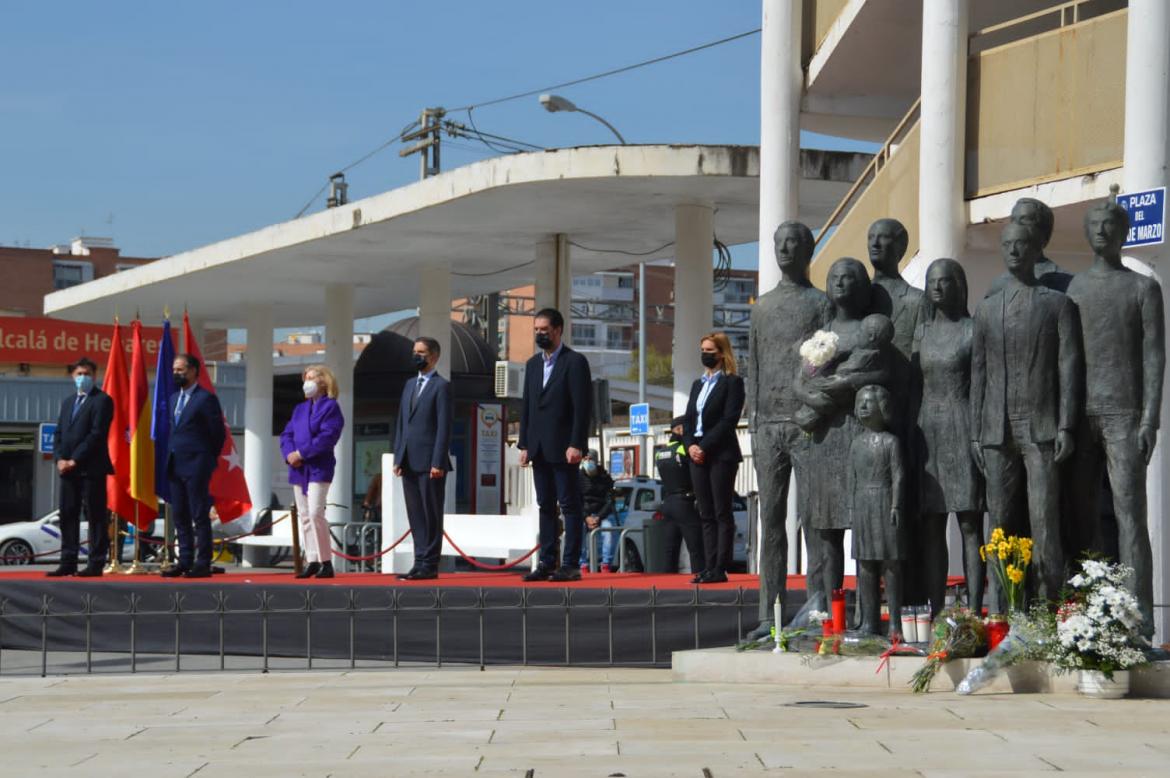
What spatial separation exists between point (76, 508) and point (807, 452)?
8579 millimetres

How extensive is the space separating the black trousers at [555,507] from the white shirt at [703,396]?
1096 mm

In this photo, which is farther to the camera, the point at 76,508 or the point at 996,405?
the point at 76,508

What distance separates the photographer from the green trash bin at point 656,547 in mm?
17672

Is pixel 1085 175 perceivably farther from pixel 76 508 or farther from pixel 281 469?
pixel 281 469

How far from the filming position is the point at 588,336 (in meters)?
135

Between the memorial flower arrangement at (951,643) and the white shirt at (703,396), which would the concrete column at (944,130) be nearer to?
the white shirt at (703,396)

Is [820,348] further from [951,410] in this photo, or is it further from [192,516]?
[192,516]

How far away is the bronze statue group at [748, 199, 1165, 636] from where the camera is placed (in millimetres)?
9586

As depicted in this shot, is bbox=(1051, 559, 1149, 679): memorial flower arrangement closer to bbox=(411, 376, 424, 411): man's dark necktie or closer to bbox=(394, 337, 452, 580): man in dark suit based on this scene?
bbox=(394, 337, 452, 580): man in dark suit

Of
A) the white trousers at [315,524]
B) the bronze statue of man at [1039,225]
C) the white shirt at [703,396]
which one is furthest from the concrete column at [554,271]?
the bronze statue of man at [1039,225]

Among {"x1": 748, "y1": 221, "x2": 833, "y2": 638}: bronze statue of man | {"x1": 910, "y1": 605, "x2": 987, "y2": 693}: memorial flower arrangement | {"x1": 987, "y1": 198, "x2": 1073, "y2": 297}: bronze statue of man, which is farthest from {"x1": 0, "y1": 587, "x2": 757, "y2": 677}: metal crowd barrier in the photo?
{"x1": 987, "y1": 198, "x2": 1073, "y2": 297}: bronze statue of man

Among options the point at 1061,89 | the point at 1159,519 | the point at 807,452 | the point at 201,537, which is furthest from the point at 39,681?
the point at 1061,89

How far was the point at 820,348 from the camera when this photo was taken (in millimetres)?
10188

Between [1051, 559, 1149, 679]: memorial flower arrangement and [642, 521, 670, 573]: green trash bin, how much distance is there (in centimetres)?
845
